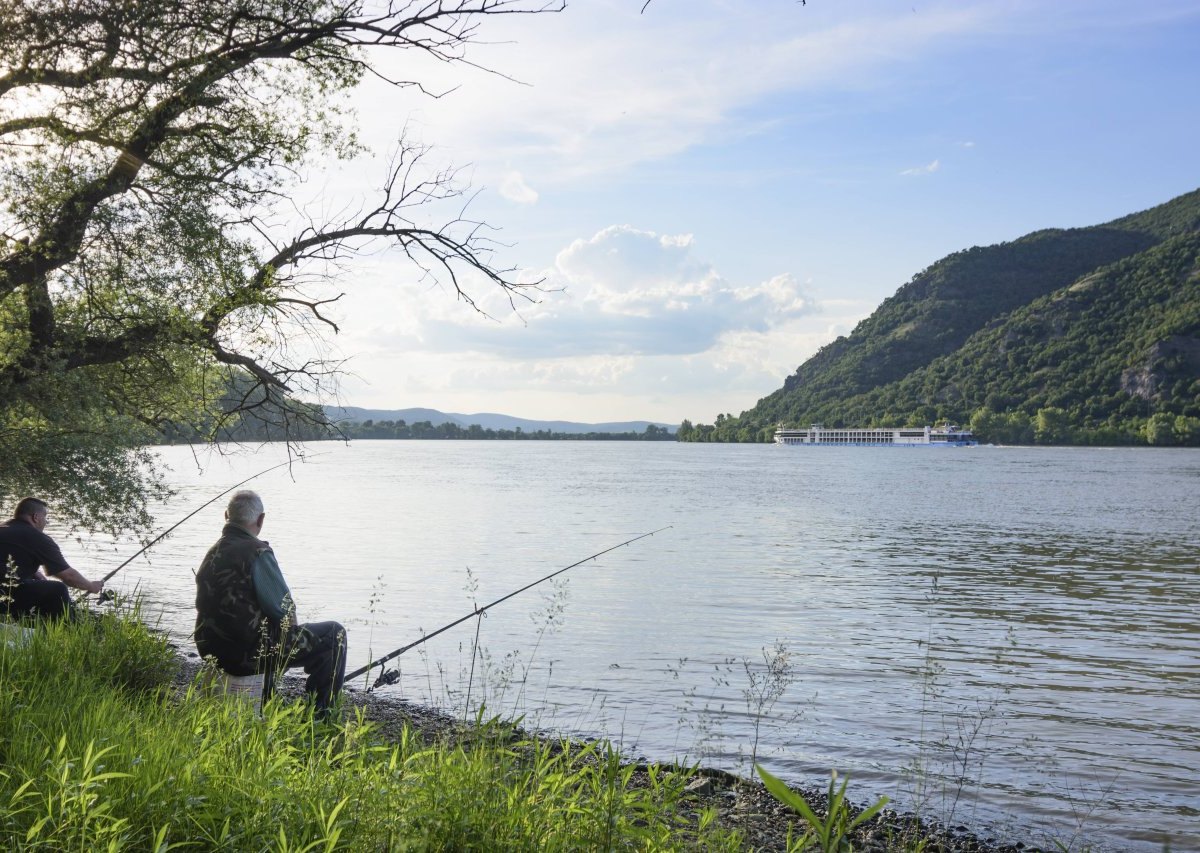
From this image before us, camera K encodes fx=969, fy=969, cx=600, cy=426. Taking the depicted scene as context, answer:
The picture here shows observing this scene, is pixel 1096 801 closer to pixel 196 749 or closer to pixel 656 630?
pixel 196 749

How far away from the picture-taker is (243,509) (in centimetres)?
629

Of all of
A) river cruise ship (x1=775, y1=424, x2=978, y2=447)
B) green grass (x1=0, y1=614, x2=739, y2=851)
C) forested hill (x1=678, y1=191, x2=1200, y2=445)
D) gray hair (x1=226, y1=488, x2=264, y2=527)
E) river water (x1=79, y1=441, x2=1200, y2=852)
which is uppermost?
forested hill (x1=678, y1=191, x2=1200, y2=445)

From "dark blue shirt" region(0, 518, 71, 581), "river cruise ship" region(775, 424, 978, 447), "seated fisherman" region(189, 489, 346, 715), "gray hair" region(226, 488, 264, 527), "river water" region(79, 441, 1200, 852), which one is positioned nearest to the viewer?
"seated fisherman" region(189, 489, 346, 715)

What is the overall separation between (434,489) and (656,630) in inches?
1687

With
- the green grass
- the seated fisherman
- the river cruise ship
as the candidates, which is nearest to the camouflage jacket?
the seated fisherman

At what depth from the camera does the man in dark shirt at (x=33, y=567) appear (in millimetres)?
8086

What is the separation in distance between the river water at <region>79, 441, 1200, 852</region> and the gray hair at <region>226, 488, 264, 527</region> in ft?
5.12

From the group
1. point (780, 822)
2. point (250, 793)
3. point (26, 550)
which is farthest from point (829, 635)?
point (250, 793)

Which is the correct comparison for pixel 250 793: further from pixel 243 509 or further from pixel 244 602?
pixel 243 509

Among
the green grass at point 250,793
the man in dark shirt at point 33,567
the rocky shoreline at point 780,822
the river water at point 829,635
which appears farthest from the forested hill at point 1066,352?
the green grass at point 250,793

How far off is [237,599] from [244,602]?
47 millimetres

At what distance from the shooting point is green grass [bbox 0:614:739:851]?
143 inches

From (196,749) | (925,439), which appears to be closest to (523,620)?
(196,749)

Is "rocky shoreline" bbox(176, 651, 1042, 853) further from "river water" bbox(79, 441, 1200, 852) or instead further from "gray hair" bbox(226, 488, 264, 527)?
"gray hair" bbox(226, 488, 264, 527)
